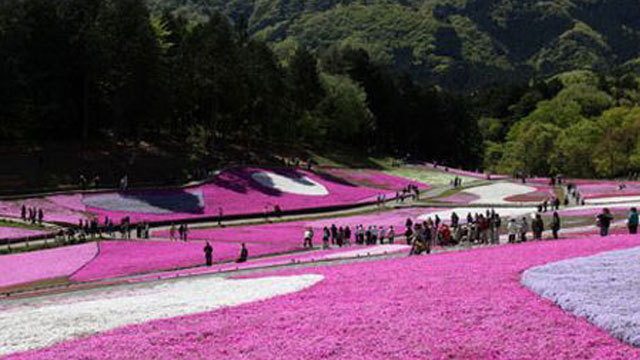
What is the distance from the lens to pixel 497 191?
85750 millimetres

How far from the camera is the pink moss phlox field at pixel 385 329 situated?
14141mm

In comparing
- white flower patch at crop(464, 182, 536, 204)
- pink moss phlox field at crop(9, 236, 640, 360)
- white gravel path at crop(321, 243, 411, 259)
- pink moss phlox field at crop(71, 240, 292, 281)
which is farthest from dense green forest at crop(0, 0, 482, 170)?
pink moss phlox field at crop(9, 236, 640, 360)

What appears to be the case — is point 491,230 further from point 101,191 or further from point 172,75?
point 172,75

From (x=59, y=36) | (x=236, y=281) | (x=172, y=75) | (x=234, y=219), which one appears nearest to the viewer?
(x=236, y=281)

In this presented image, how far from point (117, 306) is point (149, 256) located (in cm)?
2105

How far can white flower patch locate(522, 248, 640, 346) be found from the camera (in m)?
14.8

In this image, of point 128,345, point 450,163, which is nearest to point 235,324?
point 128,345

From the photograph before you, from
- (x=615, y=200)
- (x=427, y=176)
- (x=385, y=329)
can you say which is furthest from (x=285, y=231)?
(x=427, y=176)

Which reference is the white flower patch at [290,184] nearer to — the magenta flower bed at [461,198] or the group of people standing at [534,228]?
the magenta flower bed at [461,198]

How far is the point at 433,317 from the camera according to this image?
54.9 ft

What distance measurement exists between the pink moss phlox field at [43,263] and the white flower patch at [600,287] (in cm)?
2646

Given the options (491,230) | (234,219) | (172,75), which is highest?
(172,75)

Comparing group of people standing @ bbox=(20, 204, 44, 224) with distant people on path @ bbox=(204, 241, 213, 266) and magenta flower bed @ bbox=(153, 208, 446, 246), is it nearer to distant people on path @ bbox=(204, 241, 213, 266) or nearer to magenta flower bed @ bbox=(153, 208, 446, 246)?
magenta flower bed @ bbox=(153, 208, 446, 246)

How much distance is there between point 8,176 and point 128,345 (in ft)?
189
